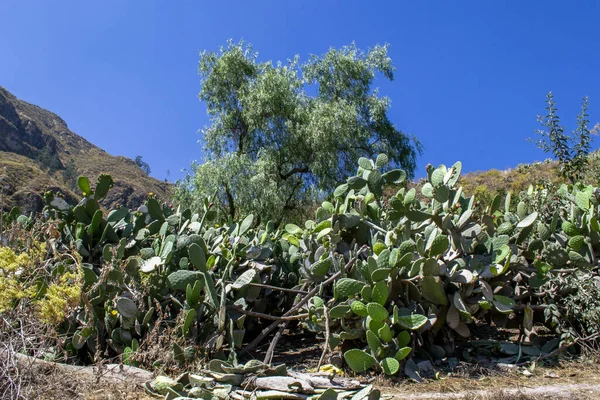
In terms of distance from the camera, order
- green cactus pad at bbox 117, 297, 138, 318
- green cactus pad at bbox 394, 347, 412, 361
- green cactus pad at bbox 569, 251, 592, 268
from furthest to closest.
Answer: green cactus pad at bbox 569, 251, 592, 268 < green cactus pad at bbox 117, 297, 138, 318 < green cactus pad at bbox 394, 347, 412, 361

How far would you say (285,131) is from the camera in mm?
16703

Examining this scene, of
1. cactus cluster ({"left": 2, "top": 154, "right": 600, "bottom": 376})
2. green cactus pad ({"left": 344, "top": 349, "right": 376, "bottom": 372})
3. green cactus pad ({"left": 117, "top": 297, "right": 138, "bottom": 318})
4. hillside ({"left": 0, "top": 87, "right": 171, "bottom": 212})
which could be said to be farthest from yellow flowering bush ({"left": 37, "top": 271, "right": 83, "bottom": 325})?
hillside ({"left": 0, "top": 87, "right": 171, "bottom": 212})

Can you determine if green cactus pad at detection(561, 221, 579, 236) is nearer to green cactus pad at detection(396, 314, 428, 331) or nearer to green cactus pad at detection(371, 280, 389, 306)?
green cactus pad at detection(396, 314, 428, 331)

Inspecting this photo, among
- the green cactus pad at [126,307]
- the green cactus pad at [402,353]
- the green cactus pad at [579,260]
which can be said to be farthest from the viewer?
the green cactus pad at [579,260]

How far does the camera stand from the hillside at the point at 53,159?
130 feet

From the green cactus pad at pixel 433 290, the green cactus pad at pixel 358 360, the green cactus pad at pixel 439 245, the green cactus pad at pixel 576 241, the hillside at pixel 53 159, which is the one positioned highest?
the hillside at pixel 53 159

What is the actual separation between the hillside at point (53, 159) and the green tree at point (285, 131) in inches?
903

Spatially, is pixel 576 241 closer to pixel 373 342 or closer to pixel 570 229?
pixel 570 229

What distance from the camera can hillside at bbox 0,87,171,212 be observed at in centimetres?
3956

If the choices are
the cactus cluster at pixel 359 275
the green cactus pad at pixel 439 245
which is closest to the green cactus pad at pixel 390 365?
the cactus cluster at pixel 359 275

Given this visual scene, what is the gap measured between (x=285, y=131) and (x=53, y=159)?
46.8m

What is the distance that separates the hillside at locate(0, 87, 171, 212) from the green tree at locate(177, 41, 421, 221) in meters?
22.9

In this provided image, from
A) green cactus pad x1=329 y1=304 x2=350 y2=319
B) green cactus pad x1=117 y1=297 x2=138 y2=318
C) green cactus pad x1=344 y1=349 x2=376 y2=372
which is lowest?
green cactus pad x1=344 y1=349 x2=376 y2=372

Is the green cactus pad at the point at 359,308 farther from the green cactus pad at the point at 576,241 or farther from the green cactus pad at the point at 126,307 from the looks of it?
the green cactus pad at the point at 576,241
